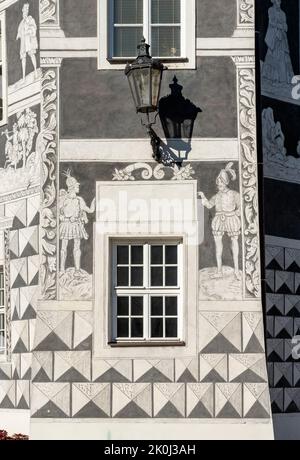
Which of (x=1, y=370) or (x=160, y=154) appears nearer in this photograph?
(x=160, y=154)

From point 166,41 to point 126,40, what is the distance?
1.87 feet

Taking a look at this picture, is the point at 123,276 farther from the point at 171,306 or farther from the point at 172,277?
the point at 171,306

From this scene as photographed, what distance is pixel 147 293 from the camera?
20547mm

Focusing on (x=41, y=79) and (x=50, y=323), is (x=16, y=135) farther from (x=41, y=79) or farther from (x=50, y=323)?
(x=50, y=323)

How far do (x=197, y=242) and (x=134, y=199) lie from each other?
3.50 ft

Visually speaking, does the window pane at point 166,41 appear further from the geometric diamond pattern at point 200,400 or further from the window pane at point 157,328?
the geometric diamond pattern at point 200,400

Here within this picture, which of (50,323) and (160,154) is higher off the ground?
(160,154)

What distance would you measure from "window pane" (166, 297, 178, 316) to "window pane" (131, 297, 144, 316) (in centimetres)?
35

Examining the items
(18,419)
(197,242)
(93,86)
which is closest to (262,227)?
(197,242)

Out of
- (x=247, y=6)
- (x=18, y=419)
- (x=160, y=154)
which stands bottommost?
(x=18, y=419)

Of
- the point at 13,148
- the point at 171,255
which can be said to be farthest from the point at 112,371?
the point at 13,148

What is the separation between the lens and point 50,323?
20.3 metres

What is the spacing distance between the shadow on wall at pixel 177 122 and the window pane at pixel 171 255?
123cm

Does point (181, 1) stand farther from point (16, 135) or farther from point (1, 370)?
point (1, 370)
